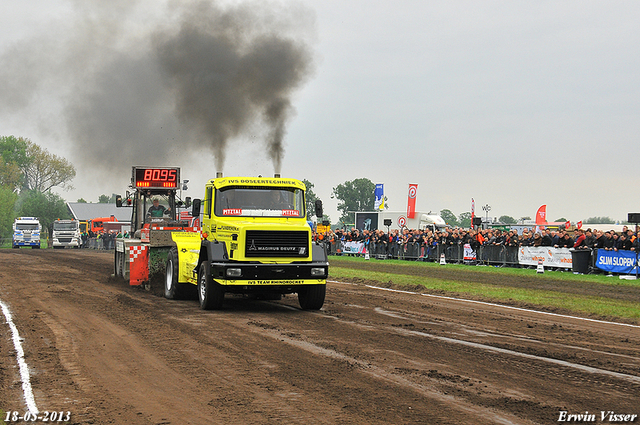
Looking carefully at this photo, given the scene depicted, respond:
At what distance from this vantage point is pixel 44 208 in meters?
88.7

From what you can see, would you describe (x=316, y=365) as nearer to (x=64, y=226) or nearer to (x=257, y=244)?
(x=257, y=244)

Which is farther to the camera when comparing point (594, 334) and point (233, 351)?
point (594, 334)

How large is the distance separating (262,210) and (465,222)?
534 feet

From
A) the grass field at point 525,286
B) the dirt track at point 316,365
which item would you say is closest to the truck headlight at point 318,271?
the dirt track at point 316,365

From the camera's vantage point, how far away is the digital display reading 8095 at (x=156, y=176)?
19.6 meters

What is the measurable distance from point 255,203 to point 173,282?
135 inches

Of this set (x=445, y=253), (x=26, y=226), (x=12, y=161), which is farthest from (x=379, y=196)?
(x=12, y=161)

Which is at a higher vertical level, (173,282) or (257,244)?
(257,244)

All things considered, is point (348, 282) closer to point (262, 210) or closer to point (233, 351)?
point (262, 210)

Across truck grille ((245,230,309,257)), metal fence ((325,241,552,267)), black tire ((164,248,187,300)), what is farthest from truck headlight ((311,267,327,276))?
metal fence ((325,241,552,267))

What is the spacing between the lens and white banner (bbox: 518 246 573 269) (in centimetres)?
2545

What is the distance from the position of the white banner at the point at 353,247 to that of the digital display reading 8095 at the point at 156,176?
21.2 metres

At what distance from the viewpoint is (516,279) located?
→ 73.8 feet

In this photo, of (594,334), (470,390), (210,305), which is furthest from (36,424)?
(594,334)
